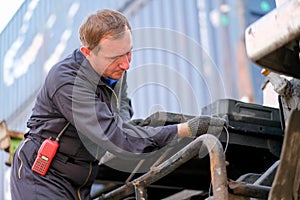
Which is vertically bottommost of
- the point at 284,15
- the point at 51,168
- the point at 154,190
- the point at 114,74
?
the point at 154,190

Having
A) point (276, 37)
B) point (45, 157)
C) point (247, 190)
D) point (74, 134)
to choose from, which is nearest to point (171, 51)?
point (74, 134)

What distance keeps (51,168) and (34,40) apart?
5414mm

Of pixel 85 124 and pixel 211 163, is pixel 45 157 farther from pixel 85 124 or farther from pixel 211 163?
pixel 211 163

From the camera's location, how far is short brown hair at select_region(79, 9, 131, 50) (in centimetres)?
236

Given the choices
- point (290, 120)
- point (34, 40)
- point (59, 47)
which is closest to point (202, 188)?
point (290, 120)

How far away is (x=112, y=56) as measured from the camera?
2352mm

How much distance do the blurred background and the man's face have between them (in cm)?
97

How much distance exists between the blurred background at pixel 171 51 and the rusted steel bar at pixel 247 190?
1.52 m

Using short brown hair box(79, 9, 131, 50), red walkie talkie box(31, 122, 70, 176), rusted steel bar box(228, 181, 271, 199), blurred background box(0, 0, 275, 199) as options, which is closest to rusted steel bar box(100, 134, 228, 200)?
rusted steel bar box(228, 181, 271, 199)

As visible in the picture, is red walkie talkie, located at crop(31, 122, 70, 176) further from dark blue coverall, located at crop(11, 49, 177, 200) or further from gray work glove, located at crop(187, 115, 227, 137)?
gray work glove, located at crop(187, 115, 227, 137)

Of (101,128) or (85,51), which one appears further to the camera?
(85,51)

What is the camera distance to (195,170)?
11.1 feet

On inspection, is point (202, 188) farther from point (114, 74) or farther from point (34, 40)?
point (34, 40)

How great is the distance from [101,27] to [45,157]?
1.99ft
